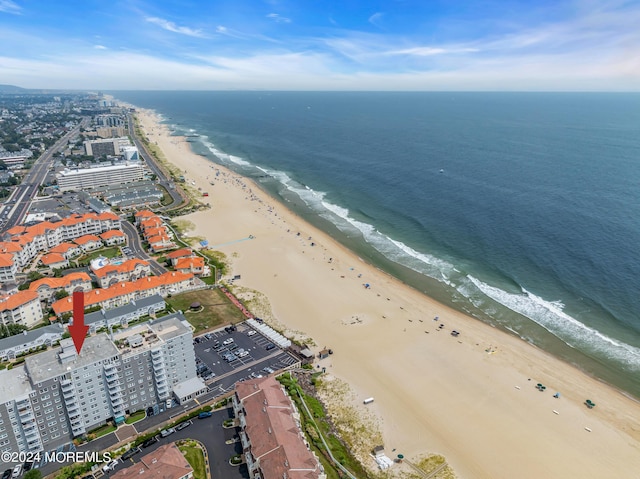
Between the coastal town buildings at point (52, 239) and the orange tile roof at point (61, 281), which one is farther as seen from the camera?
the coastal town buildings at point (52, 239)

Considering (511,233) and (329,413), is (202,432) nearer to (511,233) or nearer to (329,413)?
(329,413)

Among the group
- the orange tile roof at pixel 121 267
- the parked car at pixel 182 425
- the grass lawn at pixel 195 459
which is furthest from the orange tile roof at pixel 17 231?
the grass lawn at pixel 195 459

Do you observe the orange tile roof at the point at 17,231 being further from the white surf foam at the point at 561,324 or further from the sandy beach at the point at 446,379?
the white surf foam at the point at 561,324

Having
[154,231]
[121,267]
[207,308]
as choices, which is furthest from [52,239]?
[207,308]

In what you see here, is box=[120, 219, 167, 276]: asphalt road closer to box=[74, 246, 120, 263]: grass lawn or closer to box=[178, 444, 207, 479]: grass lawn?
box=[74, 246, 120, 263]: grass lawn

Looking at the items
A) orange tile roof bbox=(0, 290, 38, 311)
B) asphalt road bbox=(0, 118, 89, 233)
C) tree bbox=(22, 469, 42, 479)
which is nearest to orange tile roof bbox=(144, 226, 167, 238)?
orange tile roof bbox=(0, 290, 38, 311)
